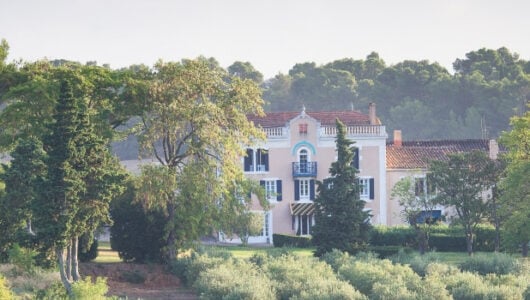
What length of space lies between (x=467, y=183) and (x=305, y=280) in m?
20.7

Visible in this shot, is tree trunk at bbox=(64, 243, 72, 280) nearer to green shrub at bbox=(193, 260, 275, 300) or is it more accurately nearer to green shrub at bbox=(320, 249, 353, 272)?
green shrub at bbox=(193, 260, 275, 300)

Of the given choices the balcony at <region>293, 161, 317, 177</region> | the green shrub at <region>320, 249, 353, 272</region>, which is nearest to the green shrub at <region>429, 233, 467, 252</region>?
the green shrub at <region>320, 249, 353, 272</region>

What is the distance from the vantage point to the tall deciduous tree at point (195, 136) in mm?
48188

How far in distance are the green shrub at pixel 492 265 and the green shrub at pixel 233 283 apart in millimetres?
9948

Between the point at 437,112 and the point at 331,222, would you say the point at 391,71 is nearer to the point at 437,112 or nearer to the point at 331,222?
the point at 437,112

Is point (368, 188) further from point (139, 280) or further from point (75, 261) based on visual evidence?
point (75, 261)

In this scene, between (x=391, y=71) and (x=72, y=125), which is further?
(x=391, y=71)

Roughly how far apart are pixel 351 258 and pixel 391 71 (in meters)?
73.5

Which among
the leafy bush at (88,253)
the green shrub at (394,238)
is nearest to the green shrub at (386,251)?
the green shrub at (394,238)

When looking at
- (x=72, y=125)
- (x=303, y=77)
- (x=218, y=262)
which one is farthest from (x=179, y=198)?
(x=303, y=77)

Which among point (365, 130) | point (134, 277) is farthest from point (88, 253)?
point (365, 130)

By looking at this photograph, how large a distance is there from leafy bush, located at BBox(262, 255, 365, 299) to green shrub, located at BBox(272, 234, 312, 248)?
62.9ft

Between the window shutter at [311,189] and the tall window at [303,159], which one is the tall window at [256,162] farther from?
the window shutter at [311,189]

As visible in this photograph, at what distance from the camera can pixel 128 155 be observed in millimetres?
113812
